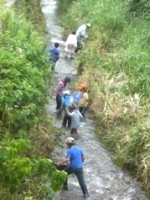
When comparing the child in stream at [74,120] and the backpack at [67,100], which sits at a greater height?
the backpack at [67,100]

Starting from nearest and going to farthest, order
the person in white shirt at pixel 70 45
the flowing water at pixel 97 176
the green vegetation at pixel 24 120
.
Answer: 1. the green vegetation at pixel 24 120
2. the flowing water at pixel 97 176
3. the person in white shirt at pixel 70 45

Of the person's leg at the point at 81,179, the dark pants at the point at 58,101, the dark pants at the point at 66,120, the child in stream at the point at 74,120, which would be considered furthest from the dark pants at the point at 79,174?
the dark pants at the point at 58,101

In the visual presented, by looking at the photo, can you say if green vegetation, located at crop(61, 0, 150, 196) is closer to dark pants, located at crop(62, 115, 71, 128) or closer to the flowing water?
the flowing water

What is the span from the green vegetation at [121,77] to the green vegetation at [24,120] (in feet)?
6.13

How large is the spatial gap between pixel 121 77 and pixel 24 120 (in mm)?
5807

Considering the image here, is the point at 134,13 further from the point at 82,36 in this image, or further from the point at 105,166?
the point at 105,166

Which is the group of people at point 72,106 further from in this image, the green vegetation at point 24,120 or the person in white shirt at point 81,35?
the person in white shirt at point 81,35

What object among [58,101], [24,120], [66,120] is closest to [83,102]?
[58,101]

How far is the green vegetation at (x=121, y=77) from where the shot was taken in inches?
428

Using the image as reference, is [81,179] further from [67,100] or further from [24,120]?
[67,100]

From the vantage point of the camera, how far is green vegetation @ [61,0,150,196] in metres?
10.9

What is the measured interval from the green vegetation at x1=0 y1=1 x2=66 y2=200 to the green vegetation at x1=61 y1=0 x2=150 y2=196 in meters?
1.87

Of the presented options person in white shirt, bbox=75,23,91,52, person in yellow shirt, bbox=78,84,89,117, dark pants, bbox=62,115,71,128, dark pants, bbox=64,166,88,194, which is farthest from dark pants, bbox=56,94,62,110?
person in white shirt, bbox=75,23,91,52

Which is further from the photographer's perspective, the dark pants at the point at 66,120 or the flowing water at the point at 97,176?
the dark pants at the point at 66,120
